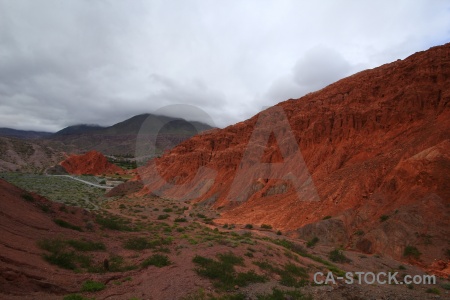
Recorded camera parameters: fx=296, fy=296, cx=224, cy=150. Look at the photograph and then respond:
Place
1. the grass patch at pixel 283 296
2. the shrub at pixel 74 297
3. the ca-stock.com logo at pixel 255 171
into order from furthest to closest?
the ca-stock.com logo at pixel 255 171, the grass patch at pixel 283 296, the shrub at pixel 74 297

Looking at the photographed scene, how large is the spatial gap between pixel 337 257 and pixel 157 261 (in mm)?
10303

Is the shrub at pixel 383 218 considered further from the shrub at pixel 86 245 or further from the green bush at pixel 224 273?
the shrub at pixel 86 245

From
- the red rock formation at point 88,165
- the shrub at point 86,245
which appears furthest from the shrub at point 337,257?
the red rock formation at point 88,165

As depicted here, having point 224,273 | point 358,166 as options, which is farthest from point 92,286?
point 358,166

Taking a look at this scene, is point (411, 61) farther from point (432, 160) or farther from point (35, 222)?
point (35, 222)

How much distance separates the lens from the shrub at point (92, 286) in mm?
9158

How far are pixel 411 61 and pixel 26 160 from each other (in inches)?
3795

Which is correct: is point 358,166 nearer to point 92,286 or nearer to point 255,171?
point 255,171

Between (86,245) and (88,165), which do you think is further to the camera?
(88,165)

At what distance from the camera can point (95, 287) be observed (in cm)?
930

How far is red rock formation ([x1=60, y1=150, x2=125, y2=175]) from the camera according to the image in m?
85.9

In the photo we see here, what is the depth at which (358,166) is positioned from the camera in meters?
26.0

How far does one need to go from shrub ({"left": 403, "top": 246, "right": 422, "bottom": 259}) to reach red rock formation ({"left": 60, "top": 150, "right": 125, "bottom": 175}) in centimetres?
8533

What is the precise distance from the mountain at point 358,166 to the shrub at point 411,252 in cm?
17
